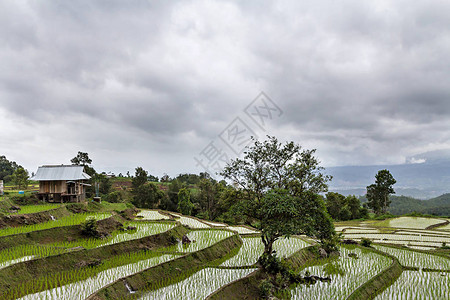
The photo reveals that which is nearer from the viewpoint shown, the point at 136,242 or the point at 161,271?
the point at 161,271

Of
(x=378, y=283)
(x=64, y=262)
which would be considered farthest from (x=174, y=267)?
(x=378, y=283)

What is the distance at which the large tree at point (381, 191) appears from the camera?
49834mm

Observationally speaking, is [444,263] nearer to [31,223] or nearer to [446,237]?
[446,237]

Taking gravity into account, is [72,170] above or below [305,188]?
above

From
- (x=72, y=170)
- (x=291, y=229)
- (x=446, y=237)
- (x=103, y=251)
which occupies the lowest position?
(x=446, y=237)

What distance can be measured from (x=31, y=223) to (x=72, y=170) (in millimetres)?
12715

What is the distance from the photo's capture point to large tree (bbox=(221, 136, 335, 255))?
40.5ft

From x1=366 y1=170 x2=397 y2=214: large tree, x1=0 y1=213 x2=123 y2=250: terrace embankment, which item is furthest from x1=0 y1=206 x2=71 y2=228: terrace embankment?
x1=366 y1=170 x2=397 y2=214: large tree

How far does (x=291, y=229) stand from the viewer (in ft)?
39.0

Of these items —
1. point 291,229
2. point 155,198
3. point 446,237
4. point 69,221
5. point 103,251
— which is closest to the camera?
point 291,229

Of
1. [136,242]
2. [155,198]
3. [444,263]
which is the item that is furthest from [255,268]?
[155,198]

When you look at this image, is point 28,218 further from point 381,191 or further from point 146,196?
point 381,191

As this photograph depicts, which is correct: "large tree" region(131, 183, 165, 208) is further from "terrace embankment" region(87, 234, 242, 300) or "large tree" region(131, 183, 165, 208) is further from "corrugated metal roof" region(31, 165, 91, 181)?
"terrace embankment" region(87, 234, 242, 300)

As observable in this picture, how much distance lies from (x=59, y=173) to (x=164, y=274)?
2246 cm
